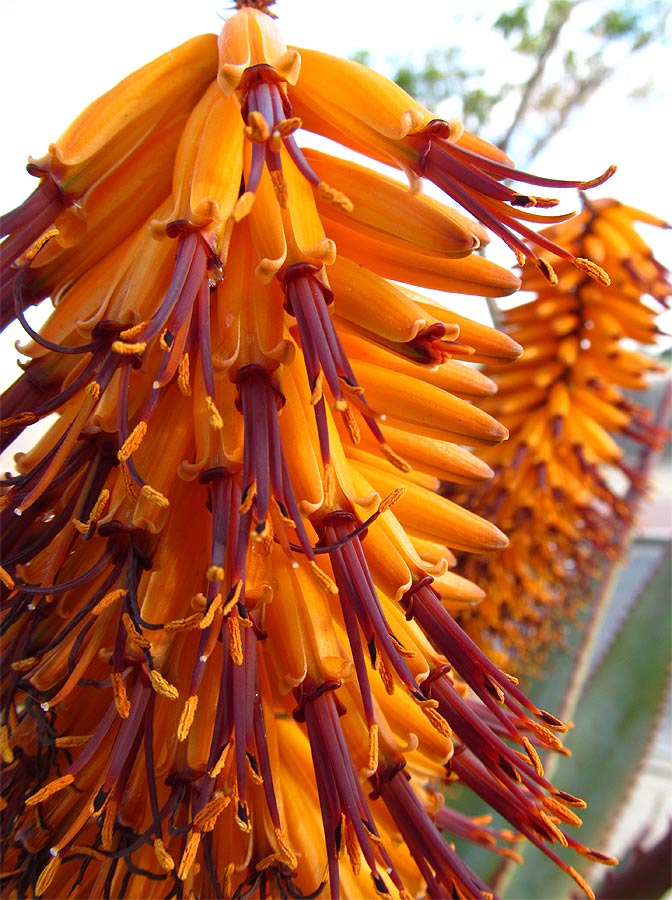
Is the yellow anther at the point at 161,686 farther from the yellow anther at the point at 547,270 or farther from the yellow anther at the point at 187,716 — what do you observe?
the yellow anther at the point at 547,270

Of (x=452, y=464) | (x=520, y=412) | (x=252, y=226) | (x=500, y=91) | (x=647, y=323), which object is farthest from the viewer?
(x=500, y=91)

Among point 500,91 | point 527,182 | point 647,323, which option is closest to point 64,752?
point 527,182

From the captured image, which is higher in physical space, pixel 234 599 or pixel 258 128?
pixel 258 128

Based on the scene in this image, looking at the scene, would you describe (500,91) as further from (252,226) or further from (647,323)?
(252,226)

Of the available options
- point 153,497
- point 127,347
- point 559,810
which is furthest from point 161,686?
point 559,810

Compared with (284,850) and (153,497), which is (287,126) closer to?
(153,497)

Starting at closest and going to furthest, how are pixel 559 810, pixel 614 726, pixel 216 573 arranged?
pixel 216 573 → pixel 559 810 → pixel 614 726

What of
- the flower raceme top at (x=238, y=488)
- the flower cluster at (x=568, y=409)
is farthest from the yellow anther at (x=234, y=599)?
the flower cluster at (x=568, y=409)
